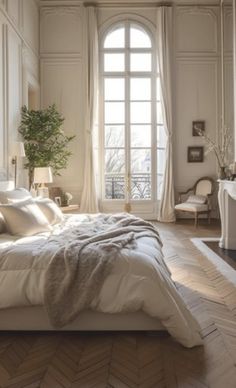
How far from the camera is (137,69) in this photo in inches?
290

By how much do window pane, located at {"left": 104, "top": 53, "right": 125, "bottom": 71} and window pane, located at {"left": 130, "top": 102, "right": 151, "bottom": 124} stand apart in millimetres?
824

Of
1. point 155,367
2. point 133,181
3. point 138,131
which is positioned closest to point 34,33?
point 138,131

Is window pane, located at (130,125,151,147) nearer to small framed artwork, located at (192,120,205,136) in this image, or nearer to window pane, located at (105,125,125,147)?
window pane, located at (105,125,125,147)

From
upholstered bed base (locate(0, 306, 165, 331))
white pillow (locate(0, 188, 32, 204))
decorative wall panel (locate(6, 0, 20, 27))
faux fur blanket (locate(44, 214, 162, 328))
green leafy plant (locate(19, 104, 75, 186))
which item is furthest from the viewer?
green leafy plant (locate(19, 104, 75, 186))

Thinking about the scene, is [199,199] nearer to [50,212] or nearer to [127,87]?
[127,87]

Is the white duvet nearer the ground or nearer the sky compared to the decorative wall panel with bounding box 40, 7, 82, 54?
nearer the ground

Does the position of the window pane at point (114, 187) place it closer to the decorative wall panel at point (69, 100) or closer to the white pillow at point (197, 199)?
the decorative wall panel at point (69, 100)

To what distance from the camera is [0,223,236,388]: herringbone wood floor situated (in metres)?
1.80

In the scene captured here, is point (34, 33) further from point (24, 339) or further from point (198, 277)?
point (24, 339)

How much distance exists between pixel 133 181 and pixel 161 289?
17.6 feet

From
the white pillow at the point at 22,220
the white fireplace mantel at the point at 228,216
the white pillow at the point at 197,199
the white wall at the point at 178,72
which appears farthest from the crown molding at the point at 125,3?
the white pillow at the point at 22,220

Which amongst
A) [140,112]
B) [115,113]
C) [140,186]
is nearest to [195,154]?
[140,186]

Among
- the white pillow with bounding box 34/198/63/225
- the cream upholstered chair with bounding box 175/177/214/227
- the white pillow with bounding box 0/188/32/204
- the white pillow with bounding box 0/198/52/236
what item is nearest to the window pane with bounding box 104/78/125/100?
the cream upholstered chair with bounding box 175/177/214/227

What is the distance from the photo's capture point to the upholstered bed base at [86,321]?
2246 mm
